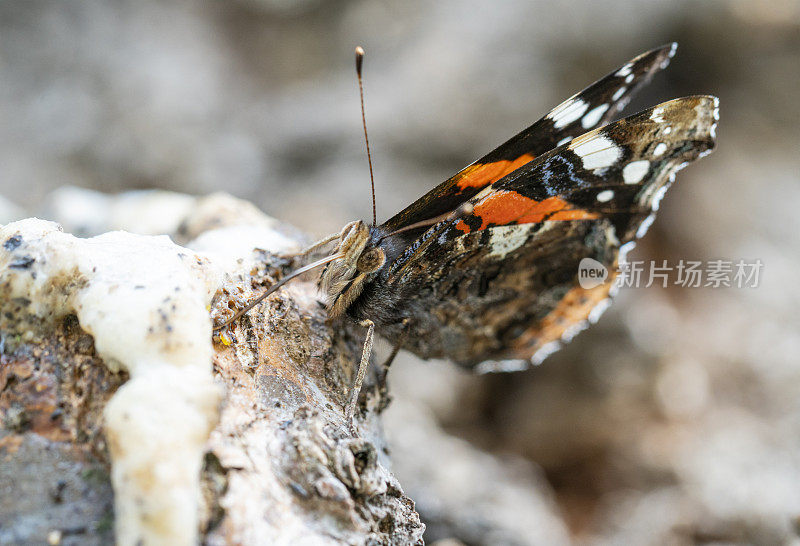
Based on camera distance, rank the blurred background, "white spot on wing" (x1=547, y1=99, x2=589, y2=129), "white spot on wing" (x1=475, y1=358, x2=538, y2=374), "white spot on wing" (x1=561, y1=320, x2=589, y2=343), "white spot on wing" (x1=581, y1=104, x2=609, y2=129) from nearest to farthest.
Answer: "white spot on wing" (x1=547, y1=99, x2=589, y2=129)
"white spot on wing" (x1=581, y1=104, x2=609, y2=129)
"white spot on wing" (x1=561, y1=320, x2=589, y2=343)
"white spot on wing" (x1=475, y1=358, x2=538, y2=374)
the blurred background

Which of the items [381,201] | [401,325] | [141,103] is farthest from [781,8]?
[141,103]

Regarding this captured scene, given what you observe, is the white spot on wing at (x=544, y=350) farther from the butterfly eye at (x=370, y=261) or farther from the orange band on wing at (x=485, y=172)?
the butterfly eye at (x=370, y=261)

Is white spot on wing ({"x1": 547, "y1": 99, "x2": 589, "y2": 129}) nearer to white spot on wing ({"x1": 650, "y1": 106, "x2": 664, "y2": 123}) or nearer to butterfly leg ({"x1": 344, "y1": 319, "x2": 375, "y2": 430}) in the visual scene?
white spot on wing ({"x1": 650, "y1": 106, "x2": 664, "y2": 123})

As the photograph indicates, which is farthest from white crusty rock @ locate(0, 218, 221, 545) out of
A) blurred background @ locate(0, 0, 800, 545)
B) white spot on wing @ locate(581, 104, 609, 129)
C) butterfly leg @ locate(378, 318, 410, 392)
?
white spot on wing @ locate(581, 104, 609, 129)

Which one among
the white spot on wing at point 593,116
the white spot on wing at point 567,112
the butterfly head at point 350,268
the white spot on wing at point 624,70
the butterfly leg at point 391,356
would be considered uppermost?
the white spot on wing at point 624,70

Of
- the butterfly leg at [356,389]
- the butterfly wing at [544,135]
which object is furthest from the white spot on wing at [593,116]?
the butterfly leg at [356,389]

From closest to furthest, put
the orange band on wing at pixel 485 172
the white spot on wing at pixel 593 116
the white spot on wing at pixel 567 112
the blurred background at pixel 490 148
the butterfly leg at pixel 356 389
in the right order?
the butterfly leg at pixel 356 389 < the orange band on wing at pixel 485 172 < the white spot on wing at pixel 567 112 < the white spot on wing at pixel 593 116 < the blurred background at pixel 490 148

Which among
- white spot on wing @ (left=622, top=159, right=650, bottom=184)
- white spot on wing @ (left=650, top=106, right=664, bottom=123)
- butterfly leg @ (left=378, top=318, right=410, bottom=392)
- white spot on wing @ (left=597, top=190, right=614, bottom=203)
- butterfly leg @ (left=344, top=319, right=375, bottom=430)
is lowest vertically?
butterfly leg @ (left=344, top=319, right=375, bottom=430)
